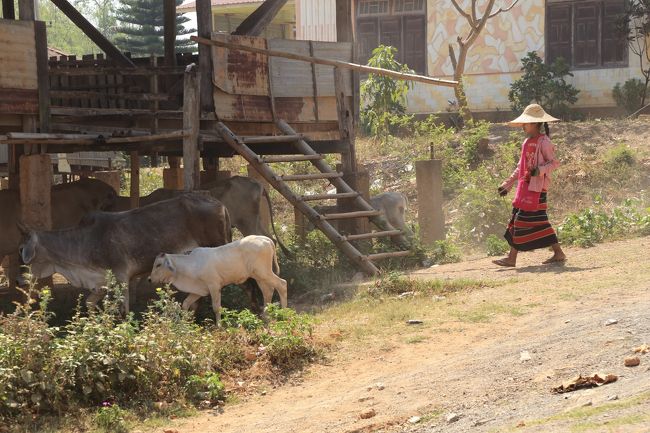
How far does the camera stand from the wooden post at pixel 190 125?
12555mm

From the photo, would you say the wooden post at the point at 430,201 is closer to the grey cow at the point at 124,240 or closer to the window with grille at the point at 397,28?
the grey cow at the point at 124,240

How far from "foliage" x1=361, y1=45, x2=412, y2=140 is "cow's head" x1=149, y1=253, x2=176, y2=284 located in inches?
452

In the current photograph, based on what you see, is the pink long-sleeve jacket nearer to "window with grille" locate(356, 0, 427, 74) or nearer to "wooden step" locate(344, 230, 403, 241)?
"wooden step" locate(344, 230, 403, 241)

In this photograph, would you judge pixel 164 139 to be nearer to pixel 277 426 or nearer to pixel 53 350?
pixel 53 350

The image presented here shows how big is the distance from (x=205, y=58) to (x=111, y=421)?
6.72 metres

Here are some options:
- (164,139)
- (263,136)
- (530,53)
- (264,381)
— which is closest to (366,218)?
(263,136)

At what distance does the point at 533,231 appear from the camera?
1220cm

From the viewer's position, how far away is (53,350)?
773cm

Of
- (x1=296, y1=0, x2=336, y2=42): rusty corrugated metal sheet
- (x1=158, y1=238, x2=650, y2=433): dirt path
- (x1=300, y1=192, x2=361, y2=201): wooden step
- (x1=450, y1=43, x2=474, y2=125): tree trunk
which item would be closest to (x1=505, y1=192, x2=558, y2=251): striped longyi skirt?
(x1=158, y1=238, x2=650, y2=433): dirt path

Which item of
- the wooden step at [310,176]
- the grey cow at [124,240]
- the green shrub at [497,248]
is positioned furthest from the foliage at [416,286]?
the green shrub at [497,248]

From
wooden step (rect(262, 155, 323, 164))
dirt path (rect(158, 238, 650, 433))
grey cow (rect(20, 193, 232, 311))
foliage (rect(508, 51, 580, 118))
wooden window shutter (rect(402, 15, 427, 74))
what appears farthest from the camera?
wooden window shutter (rect(402, 15, 427, 74))

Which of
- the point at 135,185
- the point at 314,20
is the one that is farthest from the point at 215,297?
the point at 314,20

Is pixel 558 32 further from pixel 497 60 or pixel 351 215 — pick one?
pixel 351 215

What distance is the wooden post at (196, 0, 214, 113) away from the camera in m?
13.2
